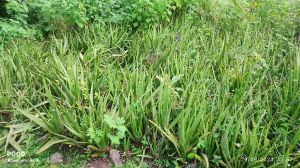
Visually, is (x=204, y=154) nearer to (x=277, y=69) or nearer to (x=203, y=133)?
(x=203, y=133)

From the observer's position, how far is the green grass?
2.49 meters

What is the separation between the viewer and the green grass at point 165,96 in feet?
8.16

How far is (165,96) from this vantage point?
271cm

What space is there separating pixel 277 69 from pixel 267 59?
258mm

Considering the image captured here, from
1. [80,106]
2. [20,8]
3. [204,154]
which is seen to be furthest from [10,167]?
[20,8]
